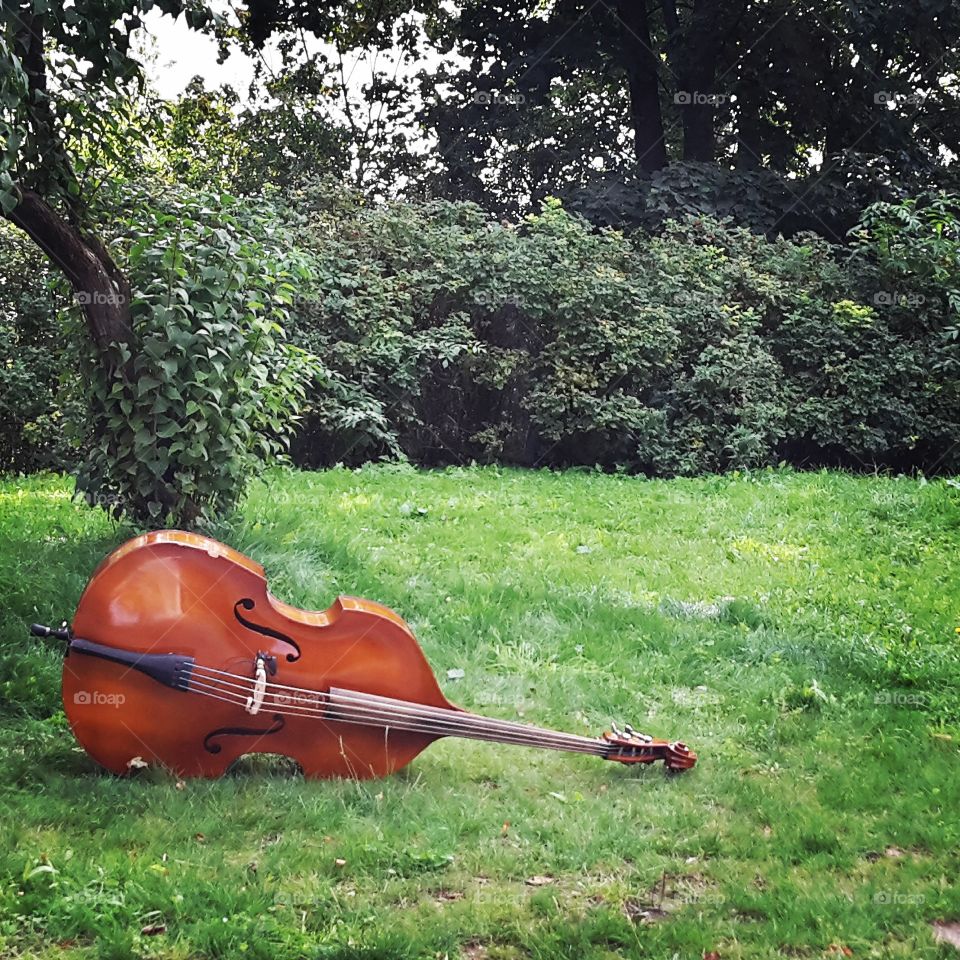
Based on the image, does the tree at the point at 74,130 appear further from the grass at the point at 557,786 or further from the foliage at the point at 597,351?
the foliage at the point at 597,351

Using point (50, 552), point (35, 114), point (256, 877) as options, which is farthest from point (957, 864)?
point (35, 114)

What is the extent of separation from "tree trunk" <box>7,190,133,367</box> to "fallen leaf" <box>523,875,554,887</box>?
10.3 ft

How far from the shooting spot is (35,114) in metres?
4.71

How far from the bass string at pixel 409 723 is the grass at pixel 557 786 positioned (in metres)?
0.21

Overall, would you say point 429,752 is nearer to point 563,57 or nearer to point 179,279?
point 179,279

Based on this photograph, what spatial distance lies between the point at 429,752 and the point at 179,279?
2.59 metres

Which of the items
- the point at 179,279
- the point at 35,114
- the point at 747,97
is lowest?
the point at 179,279

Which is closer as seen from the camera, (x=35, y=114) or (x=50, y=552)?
(x=35, y=114)

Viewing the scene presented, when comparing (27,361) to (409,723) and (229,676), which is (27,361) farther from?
(409,723)

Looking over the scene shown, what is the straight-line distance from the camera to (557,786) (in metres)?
3.54

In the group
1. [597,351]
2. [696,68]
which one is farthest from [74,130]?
[696,68]

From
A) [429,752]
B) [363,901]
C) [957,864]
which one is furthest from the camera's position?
[429,752]

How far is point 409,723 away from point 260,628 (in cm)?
57

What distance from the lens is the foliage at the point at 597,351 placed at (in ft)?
31.6
